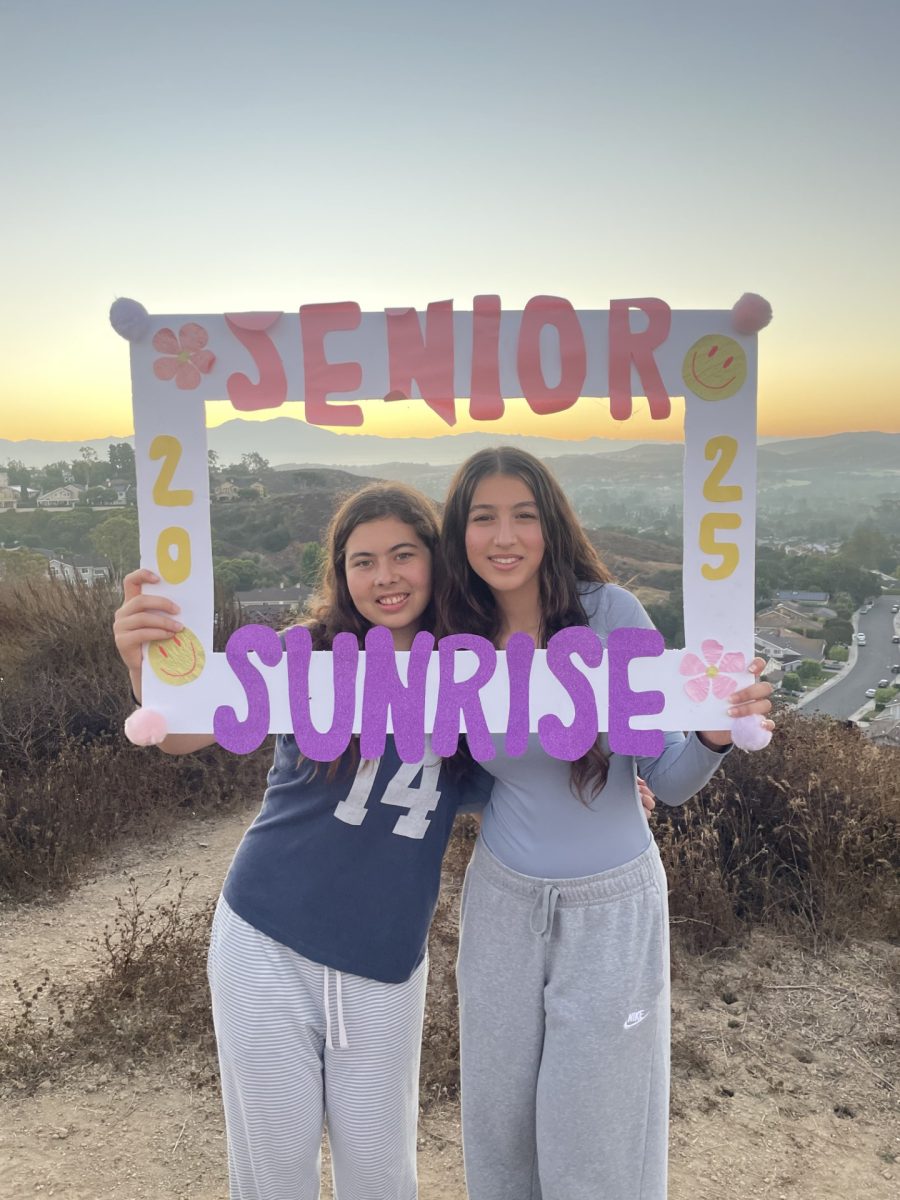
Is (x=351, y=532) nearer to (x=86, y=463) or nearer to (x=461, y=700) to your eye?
(x=461, y=700)

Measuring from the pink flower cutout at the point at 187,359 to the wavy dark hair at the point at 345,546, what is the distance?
41cm

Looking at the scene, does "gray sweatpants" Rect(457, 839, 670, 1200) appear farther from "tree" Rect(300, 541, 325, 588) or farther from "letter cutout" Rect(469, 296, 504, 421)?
"letter cutout" Rect(469, 296, 504, 421)

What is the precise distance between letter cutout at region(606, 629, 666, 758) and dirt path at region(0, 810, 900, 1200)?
219cm

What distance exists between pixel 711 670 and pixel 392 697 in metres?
0.68

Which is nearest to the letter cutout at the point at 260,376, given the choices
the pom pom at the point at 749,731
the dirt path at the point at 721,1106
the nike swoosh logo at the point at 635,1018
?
the pom pom at the point at 749,731

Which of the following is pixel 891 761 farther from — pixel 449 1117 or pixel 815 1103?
pixel 449 1117

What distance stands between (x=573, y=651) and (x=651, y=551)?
→ 0.31 m

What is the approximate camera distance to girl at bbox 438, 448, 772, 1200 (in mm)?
1726

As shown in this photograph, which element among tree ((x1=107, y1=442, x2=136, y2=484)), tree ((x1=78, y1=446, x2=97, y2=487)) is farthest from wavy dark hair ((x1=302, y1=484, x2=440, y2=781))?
tree ((x1=78, y1=446, x2=97, y2=487))

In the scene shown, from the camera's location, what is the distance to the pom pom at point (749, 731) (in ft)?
5.53

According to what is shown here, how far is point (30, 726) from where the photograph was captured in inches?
232

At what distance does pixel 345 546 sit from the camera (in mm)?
1823

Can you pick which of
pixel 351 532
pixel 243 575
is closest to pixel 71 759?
pixel 243 575

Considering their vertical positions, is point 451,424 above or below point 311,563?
above
